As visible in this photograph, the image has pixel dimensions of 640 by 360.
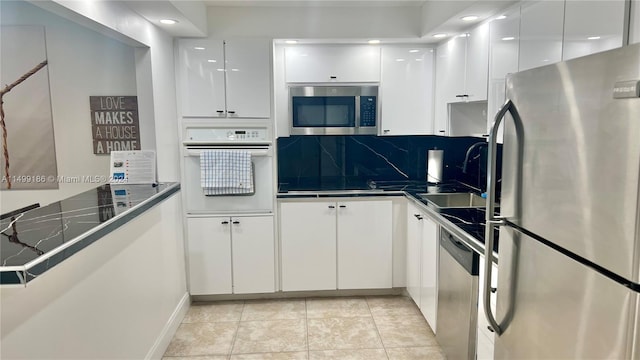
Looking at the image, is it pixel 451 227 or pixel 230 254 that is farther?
pixel 230 254

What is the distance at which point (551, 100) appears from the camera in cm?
117

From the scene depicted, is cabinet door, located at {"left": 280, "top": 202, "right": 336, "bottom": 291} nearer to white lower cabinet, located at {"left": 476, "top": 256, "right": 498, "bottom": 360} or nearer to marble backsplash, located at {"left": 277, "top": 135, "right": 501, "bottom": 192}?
marble backsplash, located at {"left": 277, "top": 135, "right": 501, "bottom": 192}

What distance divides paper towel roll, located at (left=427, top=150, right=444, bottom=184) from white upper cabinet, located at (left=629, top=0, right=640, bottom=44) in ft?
7.92

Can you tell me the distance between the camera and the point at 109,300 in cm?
198

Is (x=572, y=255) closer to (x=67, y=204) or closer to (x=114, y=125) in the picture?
(x=67, y=204)

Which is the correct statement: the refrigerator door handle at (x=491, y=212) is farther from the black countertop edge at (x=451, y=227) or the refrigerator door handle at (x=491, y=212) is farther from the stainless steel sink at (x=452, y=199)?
the stainless steel sink at (x=452, y=199)

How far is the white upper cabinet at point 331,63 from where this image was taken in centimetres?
338

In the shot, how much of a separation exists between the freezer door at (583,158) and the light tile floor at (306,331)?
178 centimetres

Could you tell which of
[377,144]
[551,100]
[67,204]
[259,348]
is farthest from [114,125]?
[551,100]

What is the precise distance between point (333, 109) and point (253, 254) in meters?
1.37

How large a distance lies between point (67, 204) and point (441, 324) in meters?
2.23

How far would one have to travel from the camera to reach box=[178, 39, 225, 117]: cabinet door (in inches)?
125

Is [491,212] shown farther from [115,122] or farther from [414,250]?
[115,122]

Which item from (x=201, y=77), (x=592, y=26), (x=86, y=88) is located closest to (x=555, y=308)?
(x=592, y=26)
